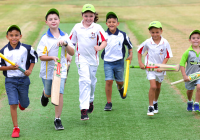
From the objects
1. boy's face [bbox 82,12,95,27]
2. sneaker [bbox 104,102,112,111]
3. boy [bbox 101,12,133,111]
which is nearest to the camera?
boy's face [bbox 82,12,95,27]

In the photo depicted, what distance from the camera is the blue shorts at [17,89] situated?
5.66 meters

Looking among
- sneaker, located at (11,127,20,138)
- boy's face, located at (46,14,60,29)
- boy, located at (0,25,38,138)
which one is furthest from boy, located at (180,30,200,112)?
sneaker, located at (11,127,20,138)

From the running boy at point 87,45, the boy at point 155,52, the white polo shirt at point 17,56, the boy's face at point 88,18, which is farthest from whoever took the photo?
the boy at point 155,52

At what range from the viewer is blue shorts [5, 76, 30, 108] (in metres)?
5.66

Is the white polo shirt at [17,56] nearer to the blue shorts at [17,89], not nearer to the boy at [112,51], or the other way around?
the blue shorts at [17,89]

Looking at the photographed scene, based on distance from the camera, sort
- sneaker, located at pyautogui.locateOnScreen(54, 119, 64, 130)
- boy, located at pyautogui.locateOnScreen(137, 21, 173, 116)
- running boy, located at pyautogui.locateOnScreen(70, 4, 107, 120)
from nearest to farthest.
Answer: sneaker, located at pyautogui.locateOnScreen(54, 119, 64, 130), running boy, located at pyautogui.locateOnScreen(70, 4, 107, 120), boy, located at pyautogui.locateOnScreen(137, 21, 173, 116)

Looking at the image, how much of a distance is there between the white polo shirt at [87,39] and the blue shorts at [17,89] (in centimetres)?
127

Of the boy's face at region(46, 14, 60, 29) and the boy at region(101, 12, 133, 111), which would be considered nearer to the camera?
the boy's face at region(46, 14, 60, 29)

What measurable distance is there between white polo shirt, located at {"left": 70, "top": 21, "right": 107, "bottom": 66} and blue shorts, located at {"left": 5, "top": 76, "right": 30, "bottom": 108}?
1.27 m

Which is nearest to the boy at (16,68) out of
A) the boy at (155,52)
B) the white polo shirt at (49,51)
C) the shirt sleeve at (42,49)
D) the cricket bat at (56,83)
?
the shirt sleeve at (42,49)

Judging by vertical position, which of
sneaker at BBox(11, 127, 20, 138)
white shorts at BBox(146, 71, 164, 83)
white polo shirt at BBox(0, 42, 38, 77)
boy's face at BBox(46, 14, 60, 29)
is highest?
boy's face at BBox(46, 14, 60, 29)

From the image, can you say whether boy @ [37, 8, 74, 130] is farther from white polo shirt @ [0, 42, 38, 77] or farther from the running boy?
the running boy

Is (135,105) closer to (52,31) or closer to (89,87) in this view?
(89,87)

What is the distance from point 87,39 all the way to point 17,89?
1651mm
